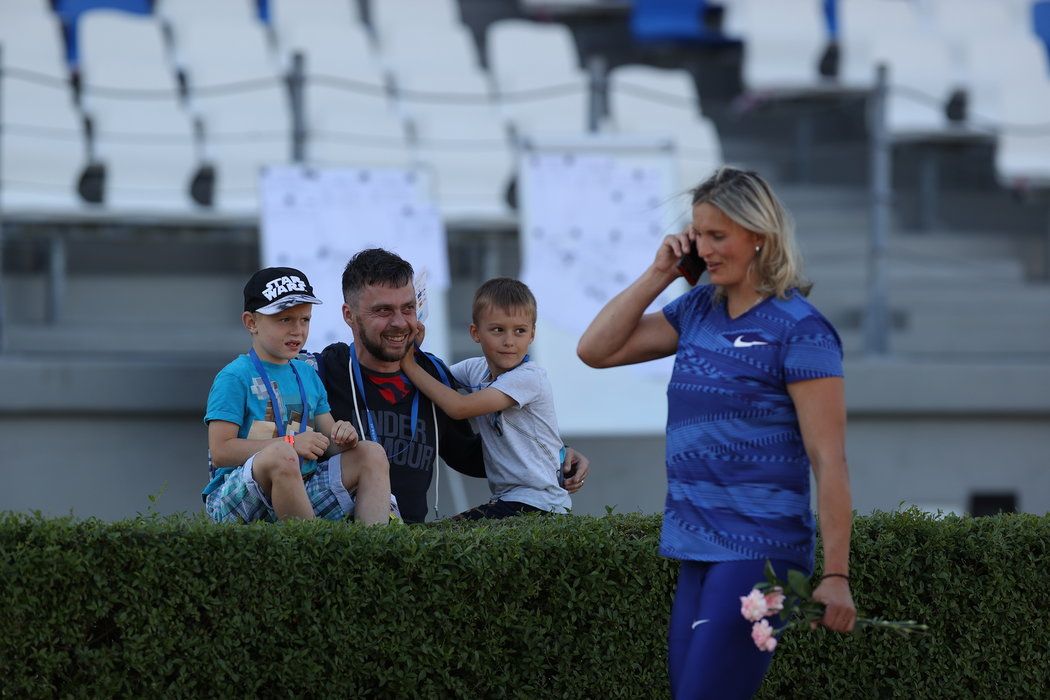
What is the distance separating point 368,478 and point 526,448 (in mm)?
595

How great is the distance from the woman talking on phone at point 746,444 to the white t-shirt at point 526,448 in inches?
46.3

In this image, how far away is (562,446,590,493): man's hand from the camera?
4.04 meters

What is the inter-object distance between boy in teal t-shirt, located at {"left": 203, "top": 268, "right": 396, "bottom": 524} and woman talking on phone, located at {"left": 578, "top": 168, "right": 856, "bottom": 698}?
3.39 ft

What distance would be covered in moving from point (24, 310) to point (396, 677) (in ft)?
16.4

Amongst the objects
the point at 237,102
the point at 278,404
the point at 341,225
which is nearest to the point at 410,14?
the point at 237,102

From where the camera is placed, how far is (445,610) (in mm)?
3441

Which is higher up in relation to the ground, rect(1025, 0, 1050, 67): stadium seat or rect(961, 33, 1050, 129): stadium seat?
rect(1025, 0, 1050, 67): stadium seat

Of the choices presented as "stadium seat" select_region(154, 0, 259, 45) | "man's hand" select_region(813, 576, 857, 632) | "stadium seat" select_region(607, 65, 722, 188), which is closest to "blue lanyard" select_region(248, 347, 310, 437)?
"man's hand" select_region(813, 576, 857, 632)

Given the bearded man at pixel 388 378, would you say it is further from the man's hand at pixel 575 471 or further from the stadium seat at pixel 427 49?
the stadium seat at pixel 427 49

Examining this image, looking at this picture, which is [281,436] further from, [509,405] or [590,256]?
[590,256]

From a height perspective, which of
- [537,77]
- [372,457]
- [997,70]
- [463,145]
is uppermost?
[997,70]

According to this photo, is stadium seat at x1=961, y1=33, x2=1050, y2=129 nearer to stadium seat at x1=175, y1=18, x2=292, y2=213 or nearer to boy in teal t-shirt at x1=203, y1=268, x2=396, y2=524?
stadium seat at x1=175, y1=18, x2=292, y2=213

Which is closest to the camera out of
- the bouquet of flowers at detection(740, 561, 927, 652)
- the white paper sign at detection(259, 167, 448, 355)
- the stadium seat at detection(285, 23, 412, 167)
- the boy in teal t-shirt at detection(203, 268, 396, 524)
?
the bouquet of flowers at detection(740, 561, 927, 652)

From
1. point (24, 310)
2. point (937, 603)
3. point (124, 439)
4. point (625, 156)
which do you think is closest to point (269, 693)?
point (937, 603)
